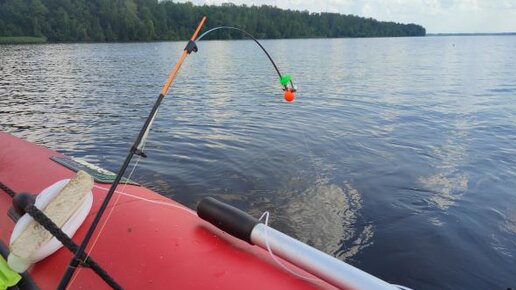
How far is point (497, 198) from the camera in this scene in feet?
22.4

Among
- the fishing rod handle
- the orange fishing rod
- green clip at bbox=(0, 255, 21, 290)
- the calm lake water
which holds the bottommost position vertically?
the calm lake water

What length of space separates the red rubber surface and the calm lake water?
2.60 m

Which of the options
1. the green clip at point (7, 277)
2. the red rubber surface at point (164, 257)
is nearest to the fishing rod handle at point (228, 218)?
the red rubber surface at point (164, 257)

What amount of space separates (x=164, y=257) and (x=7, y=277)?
0.99m

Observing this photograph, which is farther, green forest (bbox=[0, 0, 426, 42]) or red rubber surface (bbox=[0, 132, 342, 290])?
green forest (bbox=[0, 0, 426, 42])

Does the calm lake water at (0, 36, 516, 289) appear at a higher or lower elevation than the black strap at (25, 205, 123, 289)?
lower

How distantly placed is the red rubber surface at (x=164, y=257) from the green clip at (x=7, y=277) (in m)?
0.10

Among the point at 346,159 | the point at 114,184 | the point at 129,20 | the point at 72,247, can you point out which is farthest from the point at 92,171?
the point at 129,20

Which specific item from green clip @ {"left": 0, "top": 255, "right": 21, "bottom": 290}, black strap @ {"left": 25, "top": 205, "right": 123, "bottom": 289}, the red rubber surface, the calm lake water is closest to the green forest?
the calm lake water

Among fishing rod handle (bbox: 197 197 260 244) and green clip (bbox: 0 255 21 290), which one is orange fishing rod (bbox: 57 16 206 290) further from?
fishing rod handle (bbox: 197 197 260 244)

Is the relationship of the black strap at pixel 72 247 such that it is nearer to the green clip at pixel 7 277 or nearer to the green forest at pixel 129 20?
the green clip at pixel 7 277

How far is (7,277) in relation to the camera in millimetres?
2635

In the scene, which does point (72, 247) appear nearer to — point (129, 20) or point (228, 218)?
point (228, 218)

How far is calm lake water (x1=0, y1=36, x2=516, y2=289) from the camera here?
17.7ft
